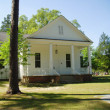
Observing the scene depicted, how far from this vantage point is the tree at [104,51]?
35.2 meters

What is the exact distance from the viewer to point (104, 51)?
36.7m

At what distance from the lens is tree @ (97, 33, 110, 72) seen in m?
35.2

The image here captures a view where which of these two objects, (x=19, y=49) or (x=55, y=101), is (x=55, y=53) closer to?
(x=19, y=49)

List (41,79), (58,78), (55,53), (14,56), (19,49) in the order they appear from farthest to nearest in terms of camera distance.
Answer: (55,53) → (41,79) → (58,78) → (19,49) → (14,56)

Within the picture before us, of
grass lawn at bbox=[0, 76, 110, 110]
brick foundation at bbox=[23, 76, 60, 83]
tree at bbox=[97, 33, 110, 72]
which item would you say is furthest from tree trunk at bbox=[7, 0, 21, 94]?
tree at bbox=[97, 33, 110, 72]

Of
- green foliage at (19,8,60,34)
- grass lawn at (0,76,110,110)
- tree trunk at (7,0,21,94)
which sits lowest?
grass lawn at (0,76,110,110)

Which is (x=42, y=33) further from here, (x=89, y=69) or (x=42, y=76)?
(x=89, y=69)

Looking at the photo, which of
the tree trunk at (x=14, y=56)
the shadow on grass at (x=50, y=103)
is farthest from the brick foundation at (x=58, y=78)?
the shadow on grass at (x=50, y=103)

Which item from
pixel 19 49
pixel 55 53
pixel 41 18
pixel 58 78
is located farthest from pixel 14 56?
pixel 41 18

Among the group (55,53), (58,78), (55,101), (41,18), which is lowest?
(55,101)

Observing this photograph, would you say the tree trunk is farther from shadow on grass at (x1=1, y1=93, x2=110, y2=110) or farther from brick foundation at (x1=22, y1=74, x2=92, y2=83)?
brick foundation at (x1=22, y1=74, x2=92, y2=83)

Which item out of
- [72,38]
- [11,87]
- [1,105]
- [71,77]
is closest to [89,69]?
[71,77]

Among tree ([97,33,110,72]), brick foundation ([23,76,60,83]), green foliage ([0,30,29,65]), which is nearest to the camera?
green foliage ([0,30,29,65])

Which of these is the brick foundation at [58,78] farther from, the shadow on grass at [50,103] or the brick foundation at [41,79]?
the shadow on grass at [50,103]
